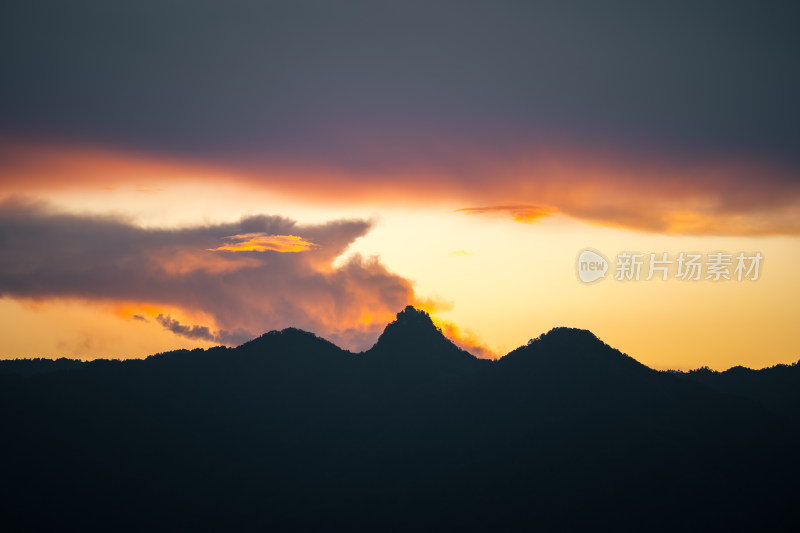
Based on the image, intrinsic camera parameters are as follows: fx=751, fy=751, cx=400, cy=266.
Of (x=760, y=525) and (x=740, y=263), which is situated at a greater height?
(x=740, y=263)

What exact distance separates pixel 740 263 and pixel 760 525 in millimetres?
85513

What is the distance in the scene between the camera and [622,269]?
16200 cm

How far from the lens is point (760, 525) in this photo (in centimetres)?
19938

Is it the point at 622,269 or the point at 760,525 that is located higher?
the point at 622,269

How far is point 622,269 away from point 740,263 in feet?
77.4

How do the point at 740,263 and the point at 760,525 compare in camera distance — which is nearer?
the point at 740,263

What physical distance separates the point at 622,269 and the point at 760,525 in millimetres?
91221

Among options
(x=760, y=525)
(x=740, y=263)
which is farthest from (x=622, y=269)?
(x=760, y=525)

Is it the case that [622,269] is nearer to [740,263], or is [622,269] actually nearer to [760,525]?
[740,263]

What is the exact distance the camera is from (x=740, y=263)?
156125 mm

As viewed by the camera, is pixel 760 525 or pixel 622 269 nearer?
pixel 622 269
